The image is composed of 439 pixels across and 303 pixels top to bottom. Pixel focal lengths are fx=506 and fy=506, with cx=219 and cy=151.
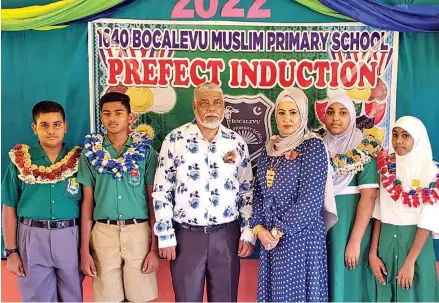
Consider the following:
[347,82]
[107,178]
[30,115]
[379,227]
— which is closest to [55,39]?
[30,115]

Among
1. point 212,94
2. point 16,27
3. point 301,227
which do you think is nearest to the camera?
point 301,227

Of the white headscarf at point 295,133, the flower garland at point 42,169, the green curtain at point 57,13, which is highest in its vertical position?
the green curtain at point 57,13

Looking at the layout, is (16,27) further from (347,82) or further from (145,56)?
(347,82)

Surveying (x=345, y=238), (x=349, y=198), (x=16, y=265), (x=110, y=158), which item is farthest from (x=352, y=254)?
(x=16, y=265)

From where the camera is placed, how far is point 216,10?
327 centimetres

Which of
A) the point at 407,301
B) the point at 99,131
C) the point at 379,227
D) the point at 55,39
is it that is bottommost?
the point at 407,301

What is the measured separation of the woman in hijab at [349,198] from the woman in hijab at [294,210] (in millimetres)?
138

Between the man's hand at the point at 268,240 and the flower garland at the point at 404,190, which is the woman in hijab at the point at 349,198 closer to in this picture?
the flower garland at the point at 404,190

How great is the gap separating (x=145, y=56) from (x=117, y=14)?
32cm

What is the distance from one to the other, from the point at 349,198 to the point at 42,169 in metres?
1.73

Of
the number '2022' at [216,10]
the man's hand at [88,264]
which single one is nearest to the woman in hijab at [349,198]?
the number '2022' at [216,10]

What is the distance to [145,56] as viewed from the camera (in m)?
3.31

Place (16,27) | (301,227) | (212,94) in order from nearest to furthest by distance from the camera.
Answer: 1. (301,227)
2. (212,94)
3. (16,27)

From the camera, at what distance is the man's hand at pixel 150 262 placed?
9.38 ft
